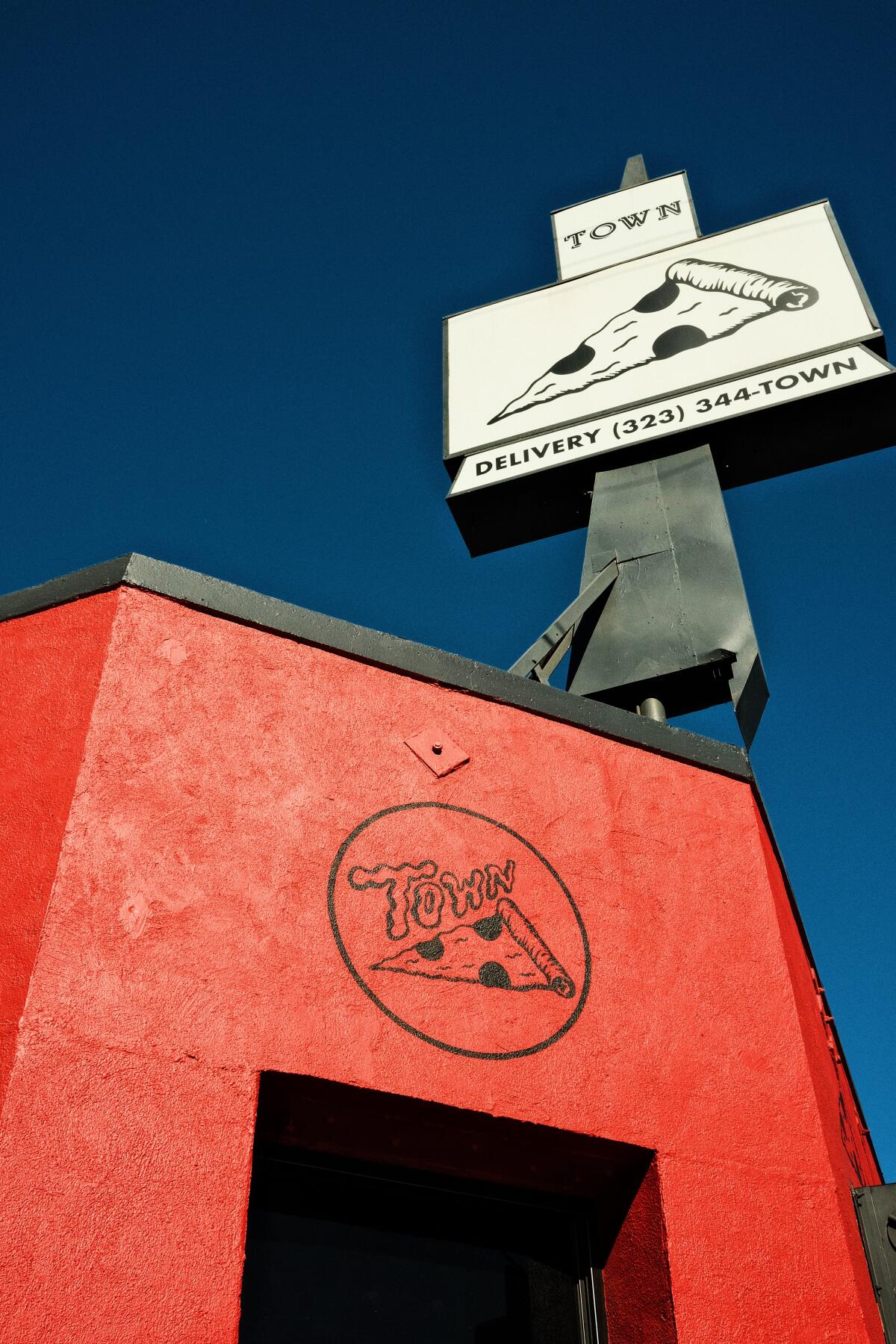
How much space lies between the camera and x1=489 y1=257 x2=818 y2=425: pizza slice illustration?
8.40 metres

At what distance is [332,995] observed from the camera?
3.94 meters

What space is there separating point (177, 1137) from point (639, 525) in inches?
199

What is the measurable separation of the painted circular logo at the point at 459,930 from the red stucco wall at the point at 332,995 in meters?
0.02

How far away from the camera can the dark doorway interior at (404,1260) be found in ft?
12.7

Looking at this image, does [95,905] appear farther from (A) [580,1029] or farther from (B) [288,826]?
(A) [580,1029]

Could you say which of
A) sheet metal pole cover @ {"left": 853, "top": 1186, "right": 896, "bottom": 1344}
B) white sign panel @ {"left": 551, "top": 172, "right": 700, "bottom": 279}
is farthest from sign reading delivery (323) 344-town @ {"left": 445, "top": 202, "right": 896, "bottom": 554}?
sheet metal pole cover @ {"left": 853, "top": 1186, "right": 896, "bottom": 1344}

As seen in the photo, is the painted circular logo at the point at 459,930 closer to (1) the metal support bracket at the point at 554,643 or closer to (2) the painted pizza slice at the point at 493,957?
(2) the painted pizza slice at the point at 493,957

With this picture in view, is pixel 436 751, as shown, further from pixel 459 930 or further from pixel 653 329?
pixel 653 329

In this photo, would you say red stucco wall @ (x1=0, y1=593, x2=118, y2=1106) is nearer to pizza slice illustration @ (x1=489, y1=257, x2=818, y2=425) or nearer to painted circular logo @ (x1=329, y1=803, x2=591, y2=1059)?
painted circular logo @ (x1=329, y1=803, x2=591, y2=1059)

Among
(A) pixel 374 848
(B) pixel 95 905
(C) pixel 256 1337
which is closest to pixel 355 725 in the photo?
(A) pixel 374 848

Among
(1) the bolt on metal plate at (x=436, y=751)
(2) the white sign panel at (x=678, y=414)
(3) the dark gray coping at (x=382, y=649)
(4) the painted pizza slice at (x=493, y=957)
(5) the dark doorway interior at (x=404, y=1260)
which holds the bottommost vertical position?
(5) the dark doorway interior at (x=404, y=1260)

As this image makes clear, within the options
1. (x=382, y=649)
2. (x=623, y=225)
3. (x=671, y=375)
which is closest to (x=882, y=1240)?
(x=382, y=649)

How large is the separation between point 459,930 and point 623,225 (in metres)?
7.54

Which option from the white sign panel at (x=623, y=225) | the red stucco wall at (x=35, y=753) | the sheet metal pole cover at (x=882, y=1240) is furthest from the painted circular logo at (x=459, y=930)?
the white sign panel at (x=623, y=225)
